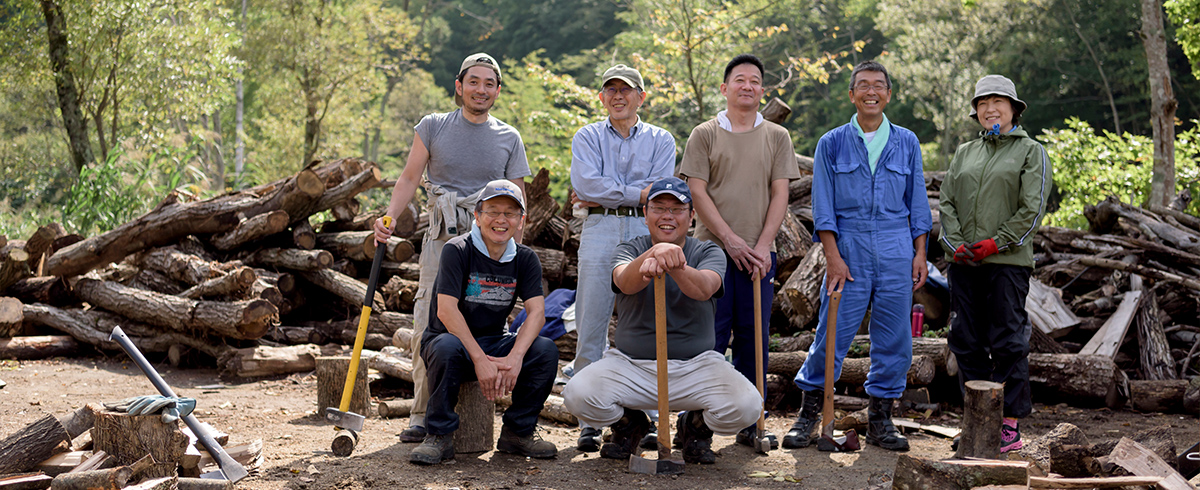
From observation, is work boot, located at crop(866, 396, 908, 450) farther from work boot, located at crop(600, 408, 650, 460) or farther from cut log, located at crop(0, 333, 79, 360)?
cut log, located at crop(0, 333, 79, 360)

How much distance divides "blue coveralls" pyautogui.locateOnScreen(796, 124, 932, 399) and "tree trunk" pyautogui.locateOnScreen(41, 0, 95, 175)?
531 inches

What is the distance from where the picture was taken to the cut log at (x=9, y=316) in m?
7.96

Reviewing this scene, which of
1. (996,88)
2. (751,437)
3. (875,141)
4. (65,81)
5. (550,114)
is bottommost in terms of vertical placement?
(751,437)

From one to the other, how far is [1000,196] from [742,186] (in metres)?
1.46

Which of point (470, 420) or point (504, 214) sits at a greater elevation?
point (504, 214)

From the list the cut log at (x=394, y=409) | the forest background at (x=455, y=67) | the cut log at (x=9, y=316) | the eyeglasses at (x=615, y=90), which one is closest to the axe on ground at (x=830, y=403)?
the eyeglasses at (x=615, y=90)

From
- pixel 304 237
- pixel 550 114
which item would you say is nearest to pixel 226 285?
pixel 304 237

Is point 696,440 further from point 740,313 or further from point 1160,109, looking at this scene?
point 1160,109

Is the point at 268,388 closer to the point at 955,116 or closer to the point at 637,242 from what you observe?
the point at 637,242

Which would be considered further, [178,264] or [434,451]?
[178,264]

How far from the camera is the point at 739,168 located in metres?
4.72

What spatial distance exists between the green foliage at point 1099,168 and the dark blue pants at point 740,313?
8.49 metres

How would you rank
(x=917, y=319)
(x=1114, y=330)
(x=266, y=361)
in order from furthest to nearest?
(x=266, y=361), (x=917, y=319), (x=1114, y=330)

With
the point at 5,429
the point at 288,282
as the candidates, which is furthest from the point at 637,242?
the point at 288,282
